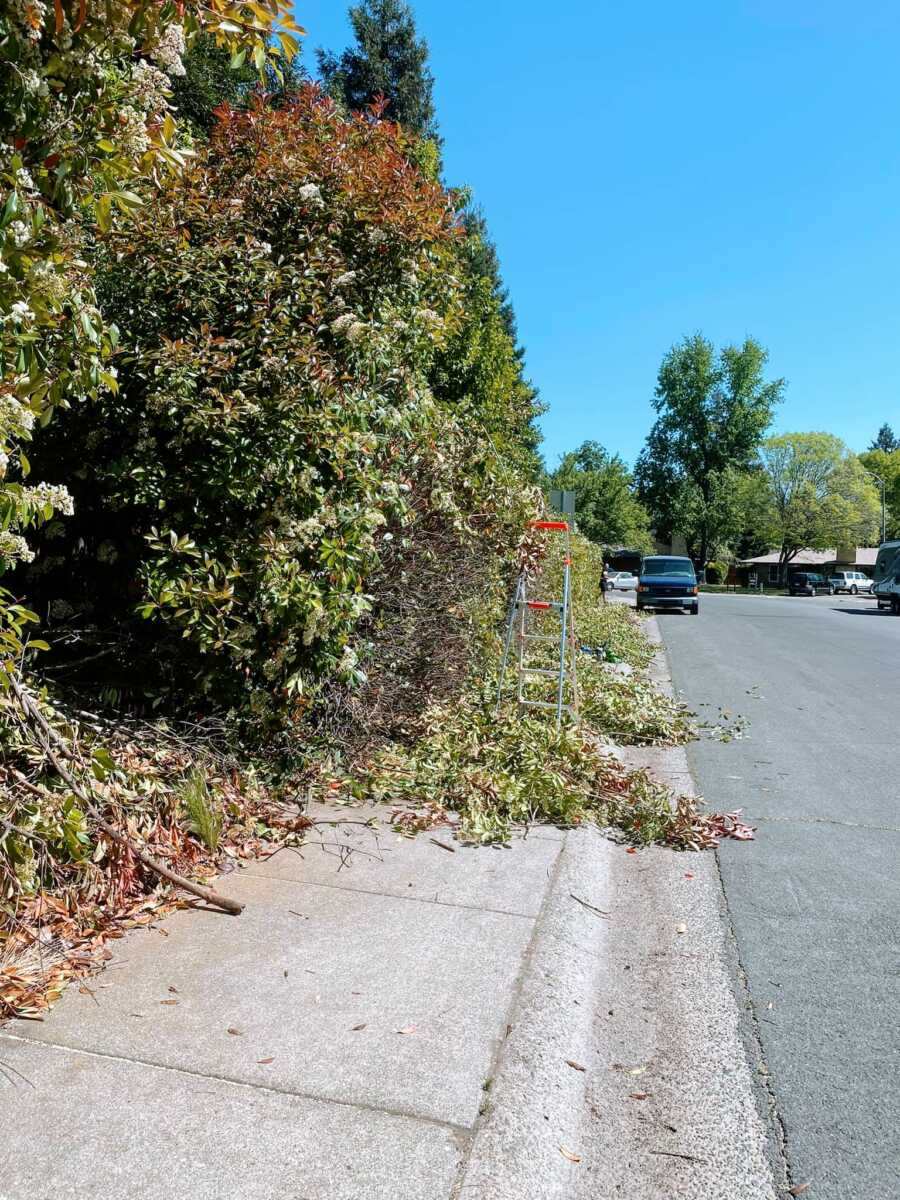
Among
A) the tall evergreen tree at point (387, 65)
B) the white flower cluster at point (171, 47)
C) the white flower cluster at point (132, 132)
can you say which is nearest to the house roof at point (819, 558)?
the tall evergreen tree at point (387, 65)

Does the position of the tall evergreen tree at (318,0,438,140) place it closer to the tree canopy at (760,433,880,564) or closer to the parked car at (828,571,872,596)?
the parked car at (828,571,872,596)

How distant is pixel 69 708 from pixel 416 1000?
7.67 feet

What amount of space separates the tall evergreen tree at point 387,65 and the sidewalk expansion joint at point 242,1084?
78.6 ft

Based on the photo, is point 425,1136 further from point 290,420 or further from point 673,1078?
point 290,420

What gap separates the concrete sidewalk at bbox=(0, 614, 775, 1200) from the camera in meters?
2.29

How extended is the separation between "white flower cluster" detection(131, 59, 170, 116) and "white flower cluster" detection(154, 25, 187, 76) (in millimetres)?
48

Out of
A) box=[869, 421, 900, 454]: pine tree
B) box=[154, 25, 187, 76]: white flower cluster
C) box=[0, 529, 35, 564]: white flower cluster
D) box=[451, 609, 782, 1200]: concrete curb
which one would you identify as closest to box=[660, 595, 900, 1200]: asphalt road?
box=[451, 609, 782, 1200]: concrete curb

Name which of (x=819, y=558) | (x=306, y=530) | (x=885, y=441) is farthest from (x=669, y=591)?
(x=885, y=441)

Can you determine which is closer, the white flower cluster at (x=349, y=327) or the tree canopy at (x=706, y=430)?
the white flower cluster at (x=349, y=327)

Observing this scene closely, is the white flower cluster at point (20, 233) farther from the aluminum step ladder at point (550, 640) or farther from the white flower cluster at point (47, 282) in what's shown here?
the aluminum step ladder at point (550, 640)

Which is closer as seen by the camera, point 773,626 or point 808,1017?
point 808,1017

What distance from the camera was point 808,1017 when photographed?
3.28 m

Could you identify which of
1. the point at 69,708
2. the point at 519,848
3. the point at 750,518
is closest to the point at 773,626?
the point at 519,848

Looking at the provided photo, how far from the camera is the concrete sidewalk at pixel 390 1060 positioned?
229 centimetres
